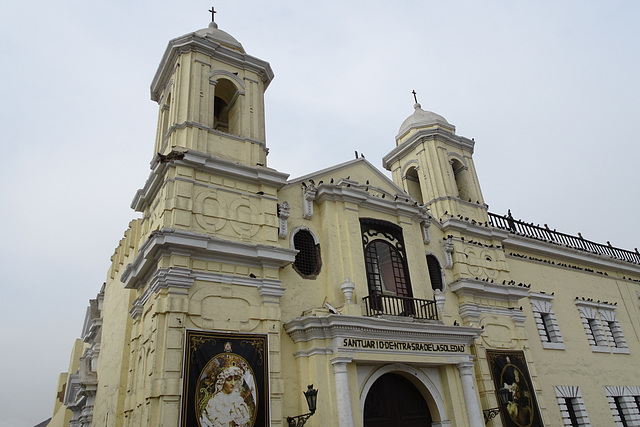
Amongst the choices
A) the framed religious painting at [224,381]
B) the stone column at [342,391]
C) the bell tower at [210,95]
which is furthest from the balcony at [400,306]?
the bell tower at [210,95]

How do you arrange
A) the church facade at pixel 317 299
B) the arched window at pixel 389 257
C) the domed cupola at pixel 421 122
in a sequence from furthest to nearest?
the domed cupola at pixel 421 122 → the arched window at pixel 389 257 → the church facade at pixel 317 299

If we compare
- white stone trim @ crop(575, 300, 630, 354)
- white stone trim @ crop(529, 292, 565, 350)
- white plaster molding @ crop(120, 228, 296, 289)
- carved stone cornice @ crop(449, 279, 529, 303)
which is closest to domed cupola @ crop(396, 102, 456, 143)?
carved stone cornice @ crop(449, 279, 529, 303)

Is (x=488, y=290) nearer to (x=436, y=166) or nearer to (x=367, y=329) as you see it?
(x=436, y=166)

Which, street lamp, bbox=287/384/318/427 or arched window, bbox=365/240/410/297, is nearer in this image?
street lamp, bbox=287/384/318/427

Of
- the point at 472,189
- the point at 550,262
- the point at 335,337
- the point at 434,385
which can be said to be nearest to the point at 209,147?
the point at 335,337

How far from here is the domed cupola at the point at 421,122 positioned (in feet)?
69.9

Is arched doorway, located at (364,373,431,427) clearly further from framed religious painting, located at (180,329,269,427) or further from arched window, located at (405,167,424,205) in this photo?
arched window, located at (405,167,424,205)

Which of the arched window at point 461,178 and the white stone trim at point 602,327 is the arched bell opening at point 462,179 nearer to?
the arched window at point 461,178

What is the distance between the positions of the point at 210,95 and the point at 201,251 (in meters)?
5.39

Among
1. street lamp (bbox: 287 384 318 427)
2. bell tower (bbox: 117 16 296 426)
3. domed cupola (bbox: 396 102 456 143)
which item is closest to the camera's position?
street lamp (bbox: 287 384 318 427)

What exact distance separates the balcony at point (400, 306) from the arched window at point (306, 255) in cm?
170

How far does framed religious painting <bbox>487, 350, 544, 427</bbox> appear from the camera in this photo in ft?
50.0

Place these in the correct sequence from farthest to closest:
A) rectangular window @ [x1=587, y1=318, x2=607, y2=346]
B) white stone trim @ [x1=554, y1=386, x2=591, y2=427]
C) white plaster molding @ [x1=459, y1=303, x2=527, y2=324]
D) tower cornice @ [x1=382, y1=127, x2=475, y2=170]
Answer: rectangular window @ [x1=587, y1=318, x2=607, y2=346] < tower cornice @ [x1=382, y1=127, x2=475, y2=170] < white stone trim @ [x1=554, y1=386, x2=591, y2=427] < white plaster molding @ [x1=459, y1=303, x2=527, y2=324]

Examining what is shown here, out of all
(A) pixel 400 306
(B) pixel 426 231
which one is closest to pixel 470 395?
(A) pixel 400 306
